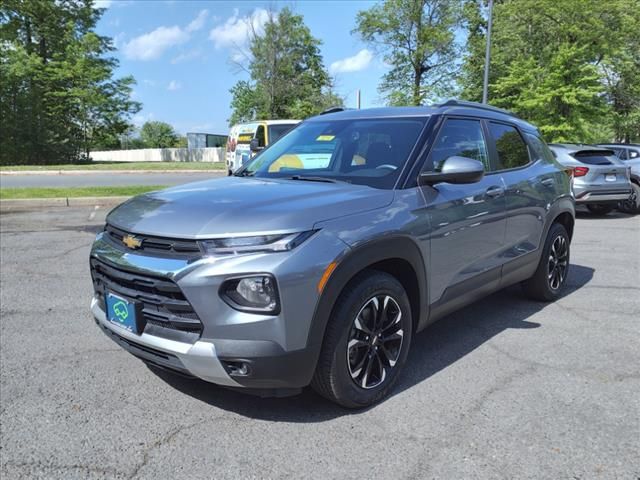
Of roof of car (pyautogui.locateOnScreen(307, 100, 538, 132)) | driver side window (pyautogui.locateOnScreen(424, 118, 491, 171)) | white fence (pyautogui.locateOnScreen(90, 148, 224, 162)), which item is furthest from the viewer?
white fence (pyautogui.locateOnScreen(90, 148, 224, 162))

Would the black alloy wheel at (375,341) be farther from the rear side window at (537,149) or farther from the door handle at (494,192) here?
the rear side window at (537,149)

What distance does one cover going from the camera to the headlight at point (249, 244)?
91.7 inches

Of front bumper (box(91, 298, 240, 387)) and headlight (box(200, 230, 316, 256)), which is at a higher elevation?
headlight (box(200, 230, 316, 256))

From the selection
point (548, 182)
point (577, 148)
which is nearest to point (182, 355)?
point (548, 182)

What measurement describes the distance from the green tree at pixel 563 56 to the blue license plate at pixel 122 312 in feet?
76.3

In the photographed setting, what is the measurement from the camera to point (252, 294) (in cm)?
231

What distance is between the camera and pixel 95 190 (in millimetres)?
12648

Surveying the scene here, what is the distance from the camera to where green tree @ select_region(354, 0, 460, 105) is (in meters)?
30.1

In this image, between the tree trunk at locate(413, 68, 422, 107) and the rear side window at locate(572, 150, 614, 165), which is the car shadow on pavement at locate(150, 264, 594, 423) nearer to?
the rear side window at locate(572, 150, 614, 165)

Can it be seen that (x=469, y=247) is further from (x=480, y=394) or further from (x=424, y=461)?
(x=424, y=461)

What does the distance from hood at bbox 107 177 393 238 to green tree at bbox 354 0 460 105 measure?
28860 millimetres

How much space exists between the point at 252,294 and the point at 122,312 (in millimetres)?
844

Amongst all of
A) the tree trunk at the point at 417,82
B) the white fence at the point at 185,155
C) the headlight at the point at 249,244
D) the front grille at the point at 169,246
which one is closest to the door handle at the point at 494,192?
the headlight at the point at 249,244

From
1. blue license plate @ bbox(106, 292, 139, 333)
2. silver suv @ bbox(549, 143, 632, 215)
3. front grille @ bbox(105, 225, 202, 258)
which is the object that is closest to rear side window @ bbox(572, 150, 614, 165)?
silver suv @ bbox(549, 143, 632, 215)
